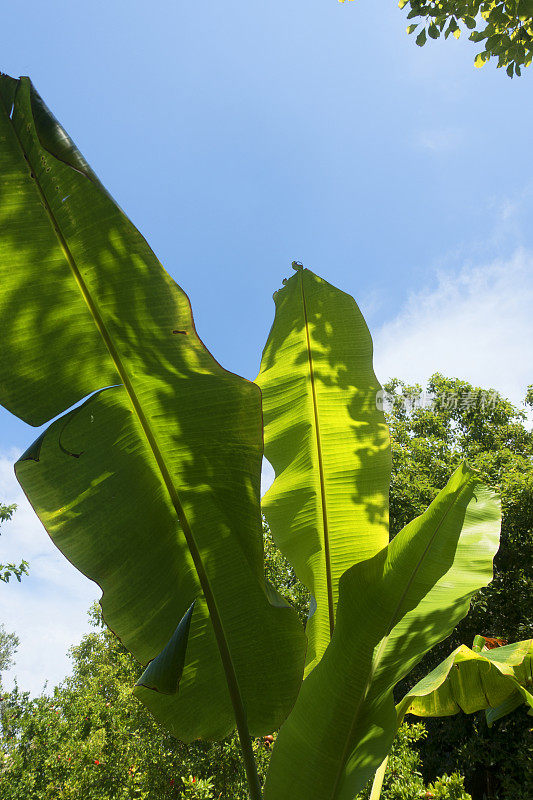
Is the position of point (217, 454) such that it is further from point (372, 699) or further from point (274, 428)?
point (372, 699)

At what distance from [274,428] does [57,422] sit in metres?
0.86

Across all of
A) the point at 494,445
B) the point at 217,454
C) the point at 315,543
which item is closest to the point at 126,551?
the point at 217,454

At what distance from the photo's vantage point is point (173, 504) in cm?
131

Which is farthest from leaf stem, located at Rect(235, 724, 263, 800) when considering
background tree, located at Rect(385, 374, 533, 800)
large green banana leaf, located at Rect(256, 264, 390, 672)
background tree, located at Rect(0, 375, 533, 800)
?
background tree, located at Rect(385, 374, 533, 800)

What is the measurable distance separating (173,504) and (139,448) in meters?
0.18

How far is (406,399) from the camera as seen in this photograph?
11.7 metres

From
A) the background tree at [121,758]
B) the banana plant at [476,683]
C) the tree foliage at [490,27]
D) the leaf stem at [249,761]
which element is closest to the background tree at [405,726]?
the background tree at [121,758]

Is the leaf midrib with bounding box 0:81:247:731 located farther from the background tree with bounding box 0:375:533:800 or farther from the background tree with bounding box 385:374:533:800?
the background tree with bounding box 385:374:533:800

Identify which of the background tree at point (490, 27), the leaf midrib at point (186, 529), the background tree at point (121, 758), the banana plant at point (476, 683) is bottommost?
the background tree at point (121, 758)

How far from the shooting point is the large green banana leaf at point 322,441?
167 centimetres

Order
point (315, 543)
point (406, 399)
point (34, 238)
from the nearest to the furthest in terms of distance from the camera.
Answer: point (34, 238)
point (315, 543)
point (406, 399)

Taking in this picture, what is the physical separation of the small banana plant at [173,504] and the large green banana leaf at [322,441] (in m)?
0.32

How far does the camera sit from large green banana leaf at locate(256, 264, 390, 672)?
1669 millimetres

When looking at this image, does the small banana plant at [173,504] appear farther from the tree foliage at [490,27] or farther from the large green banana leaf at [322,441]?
the tree foliage at [490,27]
